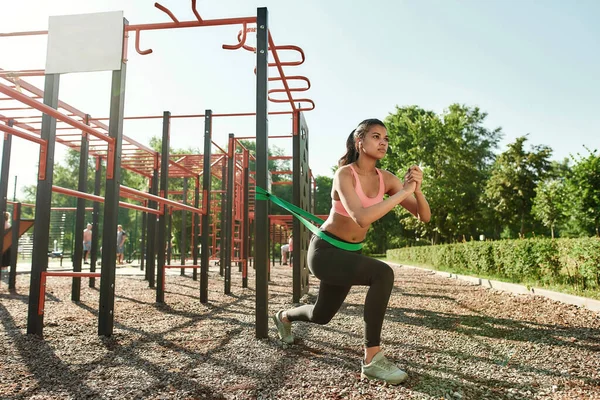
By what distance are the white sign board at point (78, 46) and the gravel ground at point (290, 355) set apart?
2211mm

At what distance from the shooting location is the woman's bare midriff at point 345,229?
2.58m

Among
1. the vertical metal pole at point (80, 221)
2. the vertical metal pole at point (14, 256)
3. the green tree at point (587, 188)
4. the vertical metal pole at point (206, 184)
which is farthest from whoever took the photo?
the green tree at point (587, 188)

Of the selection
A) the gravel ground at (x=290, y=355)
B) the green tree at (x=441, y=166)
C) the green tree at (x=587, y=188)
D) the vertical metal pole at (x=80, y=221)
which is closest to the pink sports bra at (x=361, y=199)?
the gravel ground at (x=290, y=355)

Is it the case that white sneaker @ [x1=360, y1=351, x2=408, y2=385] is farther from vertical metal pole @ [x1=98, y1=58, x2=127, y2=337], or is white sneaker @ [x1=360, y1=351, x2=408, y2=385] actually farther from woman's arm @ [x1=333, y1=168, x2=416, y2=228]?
vertical metal pole @ [x1=98, y1=58, x2=127, y2=337]

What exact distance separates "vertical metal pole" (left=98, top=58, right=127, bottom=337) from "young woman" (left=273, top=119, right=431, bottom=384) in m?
1.80

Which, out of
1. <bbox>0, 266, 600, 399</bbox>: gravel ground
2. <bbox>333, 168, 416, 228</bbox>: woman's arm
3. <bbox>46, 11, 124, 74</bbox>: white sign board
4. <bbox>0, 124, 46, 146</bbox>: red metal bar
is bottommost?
<bbox>0, 266, 600, 399</bbox>: gravel ground

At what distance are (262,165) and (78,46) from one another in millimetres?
1811

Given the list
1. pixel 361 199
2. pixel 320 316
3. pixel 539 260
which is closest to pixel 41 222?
pixel 320 316

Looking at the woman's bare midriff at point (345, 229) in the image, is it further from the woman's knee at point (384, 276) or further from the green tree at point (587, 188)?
the green tree at point (587, 188)

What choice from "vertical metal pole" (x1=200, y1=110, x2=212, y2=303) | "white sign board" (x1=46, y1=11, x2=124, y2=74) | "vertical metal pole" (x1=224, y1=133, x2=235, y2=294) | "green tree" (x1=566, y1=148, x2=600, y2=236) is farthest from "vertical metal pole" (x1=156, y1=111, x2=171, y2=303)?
"green tree" (x1=566, y1=148, x2=600, y2=236)

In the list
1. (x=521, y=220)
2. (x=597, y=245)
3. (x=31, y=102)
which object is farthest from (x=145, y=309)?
(x=521, y=220)

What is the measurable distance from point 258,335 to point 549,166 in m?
35.2

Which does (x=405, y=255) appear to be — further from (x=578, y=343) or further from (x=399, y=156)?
(x=578, y=343)

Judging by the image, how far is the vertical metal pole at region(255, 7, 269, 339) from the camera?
3570 millimetres
